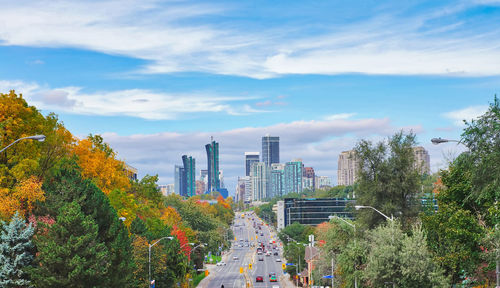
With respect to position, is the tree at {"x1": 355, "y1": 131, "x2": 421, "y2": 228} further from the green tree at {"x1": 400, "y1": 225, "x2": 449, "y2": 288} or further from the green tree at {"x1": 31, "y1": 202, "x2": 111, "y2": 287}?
the green tree at {"x1": 31, "y1": 202, "x2": 111, "y2": 287}

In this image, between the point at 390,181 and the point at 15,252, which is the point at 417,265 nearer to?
the point at 390,181

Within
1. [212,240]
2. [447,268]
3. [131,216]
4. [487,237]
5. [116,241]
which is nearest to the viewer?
[487,237]

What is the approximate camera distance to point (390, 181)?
2303 inches

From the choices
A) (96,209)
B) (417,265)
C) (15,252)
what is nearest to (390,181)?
(417,265)

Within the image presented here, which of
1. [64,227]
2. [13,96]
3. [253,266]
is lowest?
[253,266]

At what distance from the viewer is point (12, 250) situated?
3997cm

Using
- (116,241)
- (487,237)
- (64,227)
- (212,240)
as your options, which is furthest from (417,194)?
(212,240)

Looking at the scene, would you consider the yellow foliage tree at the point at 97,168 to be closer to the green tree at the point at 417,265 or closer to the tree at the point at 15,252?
the tree at the point at 15,252

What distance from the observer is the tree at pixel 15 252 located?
3922 cm

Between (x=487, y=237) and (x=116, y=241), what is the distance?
26133 millimetres

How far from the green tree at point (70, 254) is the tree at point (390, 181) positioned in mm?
26190

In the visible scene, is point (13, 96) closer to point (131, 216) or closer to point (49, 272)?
point (49, 272)

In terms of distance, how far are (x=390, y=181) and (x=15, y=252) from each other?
108 ft

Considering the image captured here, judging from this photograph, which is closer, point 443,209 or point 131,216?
point 443,209
